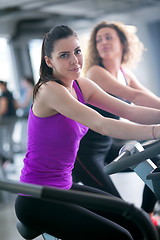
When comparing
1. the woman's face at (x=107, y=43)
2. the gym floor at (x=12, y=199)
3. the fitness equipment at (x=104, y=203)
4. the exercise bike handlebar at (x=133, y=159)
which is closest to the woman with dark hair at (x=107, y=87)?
the woman's face at (x=107, y=43)

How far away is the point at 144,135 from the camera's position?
4.63 ft

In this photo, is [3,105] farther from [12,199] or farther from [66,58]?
[66,58]

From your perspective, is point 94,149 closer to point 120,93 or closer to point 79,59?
point 120,93

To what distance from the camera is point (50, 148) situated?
4.88ft

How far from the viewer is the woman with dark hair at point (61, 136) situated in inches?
54.9

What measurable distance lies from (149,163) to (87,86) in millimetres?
425

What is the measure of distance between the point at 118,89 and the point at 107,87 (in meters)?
0.06

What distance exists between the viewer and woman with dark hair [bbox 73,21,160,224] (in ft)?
6.77

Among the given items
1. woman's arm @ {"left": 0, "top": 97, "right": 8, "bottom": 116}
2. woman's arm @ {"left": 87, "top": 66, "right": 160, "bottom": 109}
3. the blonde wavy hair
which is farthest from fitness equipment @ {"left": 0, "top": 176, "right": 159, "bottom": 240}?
woman's arm @ {"left": 0, "top": 97, "right": 8, "bottom": 116}

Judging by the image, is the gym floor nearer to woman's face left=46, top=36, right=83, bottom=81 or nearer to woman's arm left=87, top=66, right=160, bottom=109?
woman's arm left=87, top=66, right=160, bottom=109

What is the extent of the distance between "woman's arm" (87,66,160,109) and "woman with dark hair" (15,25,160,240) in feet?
1.59

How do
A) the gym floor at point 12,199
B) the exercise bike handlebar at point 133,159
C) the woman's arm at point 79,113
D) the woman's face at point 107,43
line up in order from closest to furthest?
1. the exercise bike handlebar at point 133,159
2. the woman's arm at point 79,113
3. the woman's face at point 107,43
4. the gym floor at point 12,199

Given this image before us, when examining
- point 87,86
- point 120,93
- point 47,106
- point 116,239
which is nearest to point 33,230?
point 116,239

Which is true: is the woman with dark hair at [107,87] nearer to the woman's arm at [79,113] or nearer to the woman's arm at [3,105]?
the woman's arm at [79,113]
